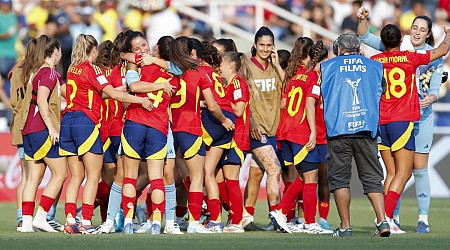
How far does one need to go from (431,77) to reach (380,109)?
126 cm

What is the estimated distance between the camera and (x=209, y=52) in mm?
14188

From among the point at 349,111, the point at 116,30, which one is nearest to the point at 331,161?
the point at 349,111

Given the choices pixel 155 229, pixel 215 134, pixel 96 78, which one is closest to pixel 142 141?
pixel 96 78

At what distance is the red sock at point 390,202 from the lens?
1366cm

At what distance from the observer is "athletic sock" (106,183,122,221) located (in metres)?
13.4

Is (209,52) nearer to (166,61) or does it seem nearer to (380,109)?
(166,61)

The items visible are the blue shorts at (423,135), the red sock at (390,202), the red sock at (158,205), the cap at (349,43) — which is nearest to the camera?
the cap at (349,43)

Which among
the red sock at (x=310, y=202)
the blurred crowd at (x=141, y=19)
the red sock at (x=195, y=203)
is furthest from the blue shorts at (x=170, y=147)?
the blurred crowd at (x=141, y=19)

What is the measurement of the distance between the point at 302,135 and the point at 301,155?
275mm

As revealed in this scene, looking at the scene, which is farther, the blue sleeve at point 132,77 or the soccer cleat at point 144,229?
the soccer cleat at point 144,229

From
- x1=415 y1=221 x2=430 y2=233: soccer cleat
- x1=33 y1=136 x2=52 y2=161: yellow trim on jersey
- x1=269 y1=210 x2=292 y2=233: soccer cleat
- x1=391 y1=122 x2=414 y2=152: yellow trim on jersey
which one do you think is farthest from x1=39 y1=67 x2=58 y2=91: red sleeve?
x1=415 y1=221 x2=430 y2=233: soccer cleat

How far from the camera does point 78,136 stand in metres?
13.4

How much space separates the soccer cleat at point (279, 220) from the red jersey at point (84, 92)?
258cm

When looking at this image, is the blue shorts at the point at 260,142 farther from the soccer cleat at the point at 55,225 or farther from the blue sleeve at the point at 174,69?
the soccer cleat at the point at 55,225
